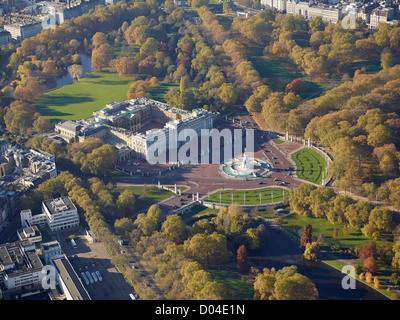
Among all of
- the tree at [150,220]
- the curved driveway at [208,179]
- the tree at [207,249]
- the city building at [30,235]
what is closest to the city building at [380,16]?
the curved driveway at [208,179]

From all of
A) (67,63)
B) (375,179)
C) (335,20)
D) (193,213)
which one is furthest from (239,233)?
(335,20)

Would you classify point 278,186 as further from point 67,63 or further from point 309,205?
point 67,63

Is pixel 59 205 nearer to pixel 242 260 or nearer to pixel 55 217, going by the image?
pixel 55 217

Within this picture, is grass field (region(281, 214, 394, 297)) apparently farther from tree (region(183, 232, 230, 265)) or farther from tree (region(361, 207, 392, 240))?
tree (region(183, 232, 230, 265))

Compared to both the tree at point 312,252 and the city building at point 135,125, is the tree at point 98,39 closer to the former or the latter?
the city building at point 135,125

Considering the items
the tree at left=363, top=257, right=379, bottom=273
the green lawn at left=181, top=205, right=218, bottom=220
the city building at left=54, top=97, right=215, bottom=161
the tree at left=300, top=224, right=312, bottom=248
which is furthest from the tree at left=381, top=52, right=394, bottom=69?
the tree at left=363, top=257, right=379, bottom=273
